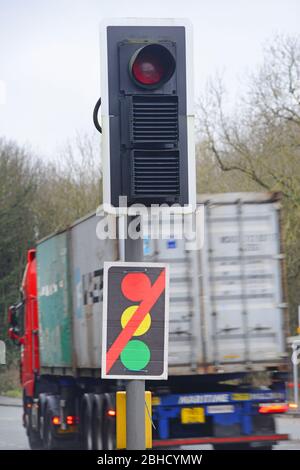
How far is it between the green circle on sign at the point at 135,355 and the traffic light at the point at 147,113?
2.71 feet

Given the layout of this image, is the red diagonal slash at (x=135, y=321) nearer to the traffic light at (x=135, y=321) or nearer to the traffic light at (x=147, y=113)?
the traffic light at (x=135, y=321)

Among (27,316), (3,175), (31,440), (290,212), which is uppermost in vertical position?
(3,175)

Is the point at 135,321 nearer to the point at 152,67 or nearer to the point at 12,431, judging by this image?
the point at 152,67

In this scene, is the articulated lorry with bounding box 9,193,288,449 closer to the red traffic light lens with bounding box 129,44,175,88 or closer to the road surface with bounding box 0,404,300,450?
the road surface with bounding box 0,404,300,450

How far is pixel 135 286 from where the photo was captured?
24.0ft

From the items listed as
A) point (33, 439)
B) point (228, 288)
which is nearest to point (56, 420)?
point (33, 439)

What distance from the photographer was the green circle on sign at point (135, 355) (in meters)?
7.16

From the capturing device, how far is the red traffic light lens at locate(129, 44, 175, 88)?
23.7ft

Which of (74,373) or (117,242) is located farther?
(74,373)

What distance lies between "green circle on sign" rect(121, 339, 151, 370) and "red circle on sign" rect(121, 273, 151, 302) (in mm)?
268

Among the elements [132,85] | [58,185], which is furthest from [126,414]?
[58,185]
